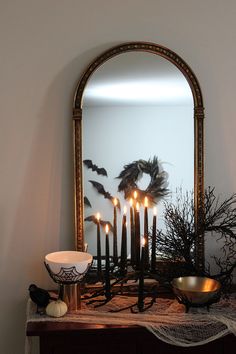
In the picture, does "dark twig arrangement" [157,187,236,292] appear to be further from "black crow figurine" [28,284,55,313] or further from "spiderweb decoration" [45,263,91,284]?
"black crow figurine" [28,284,55,313]

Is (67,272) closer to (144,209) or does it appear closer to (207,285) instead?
(144,209)

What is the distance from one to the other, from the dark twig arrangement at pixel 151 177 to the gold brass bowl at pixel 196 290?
1.13 ft

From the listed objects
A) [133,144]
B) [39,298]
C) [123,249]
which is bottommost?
[39,298]

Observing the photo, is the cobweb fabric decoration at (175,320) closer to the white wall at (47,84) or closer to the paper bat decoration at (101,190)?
the white wall at (47,84)

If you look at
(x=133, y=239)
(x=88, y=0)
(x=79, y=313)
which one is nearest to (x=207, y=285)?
(x=133, y=239)

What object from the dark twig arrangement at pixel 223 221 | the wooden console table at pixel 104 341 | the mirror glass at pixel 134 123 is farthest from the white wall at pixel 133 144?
the wooden console table at pixel 104 341

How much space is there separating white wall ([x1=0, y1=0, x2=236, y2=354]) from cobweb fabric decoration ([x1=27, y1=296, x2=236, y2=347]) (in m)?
0.28

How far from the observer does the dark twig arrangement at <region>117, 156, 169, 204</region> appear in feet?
5.57

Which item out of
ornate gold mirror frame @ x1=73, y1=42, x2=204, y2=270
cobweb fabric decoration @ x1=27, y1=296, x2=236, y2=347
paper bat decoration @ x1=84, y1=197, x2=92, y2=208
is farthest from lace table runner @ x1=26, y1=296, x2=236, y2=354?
paper bat decoration @ x1=84, y1=197, x2=92, y2=208

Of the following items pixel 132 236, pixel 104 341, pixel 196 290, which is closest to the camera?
pixel 104 341

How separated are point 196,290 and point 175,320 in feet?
0.57

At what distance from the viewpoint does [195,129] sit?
1719 millimetres

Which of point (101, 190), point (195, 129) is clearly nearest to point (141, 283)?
point (101, 190)

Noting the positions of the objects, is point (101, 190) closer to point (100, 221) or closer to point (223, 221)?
point (100, 221)
